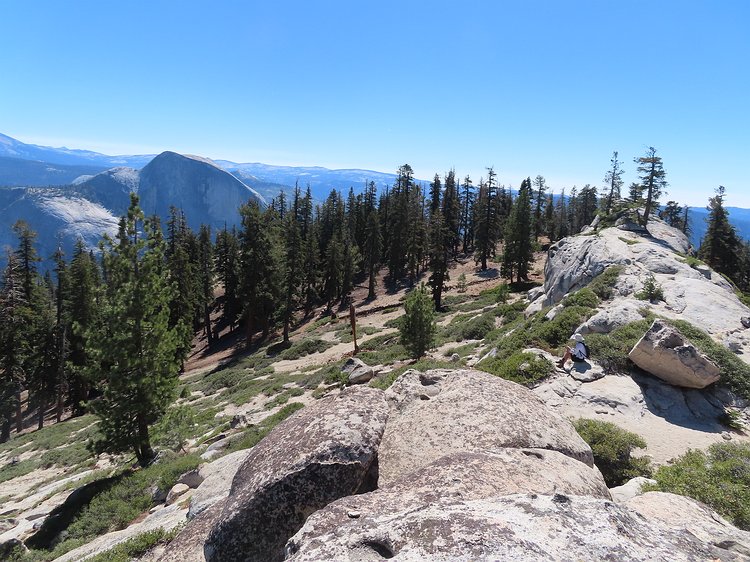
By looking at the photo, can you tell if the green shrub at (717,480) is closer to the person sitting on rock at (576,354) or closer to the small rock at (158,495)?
the person sitting on rock at (576,354)

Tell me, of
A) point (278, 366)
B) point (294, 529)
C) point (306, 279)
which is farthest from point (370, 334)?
point (294, 529)

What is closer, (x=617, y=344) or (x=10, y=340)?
(x=617, y=344)

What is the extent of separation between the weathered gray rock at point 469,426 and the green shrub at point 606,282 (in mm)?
15013

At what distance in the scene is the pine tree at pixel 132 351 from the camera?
15656 mm

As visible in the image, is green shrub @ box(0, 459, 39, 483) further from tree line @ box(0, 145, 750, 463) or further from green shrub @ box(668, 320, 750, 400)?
green shrub @ box(668, 320, 750, 400)

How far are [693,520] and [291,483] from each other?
4644 millimetres

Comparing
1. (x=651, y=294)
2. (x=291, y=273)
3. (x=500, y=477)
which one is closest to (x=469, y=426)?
(x=500, y=477)

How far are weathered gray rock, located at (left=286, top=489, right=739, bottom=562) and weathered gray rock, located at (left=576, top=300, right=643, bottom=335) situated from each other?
13.4m

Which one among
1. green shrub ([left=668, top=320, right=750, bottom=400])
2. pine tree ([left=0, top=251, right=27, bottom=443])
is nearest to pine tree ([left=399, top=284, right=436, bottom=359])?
green shrub ([left=668, top=320, right=750, bottom=400])

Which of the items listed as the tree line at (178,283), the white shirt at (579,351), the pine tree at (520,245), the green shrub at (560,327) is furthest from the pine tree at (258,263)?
the white shirt at (579,351)

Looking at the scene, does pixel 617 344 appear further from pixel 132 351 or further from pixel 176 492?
pixel 132 351

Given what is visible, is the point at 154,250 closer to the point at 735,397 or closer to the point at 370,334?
the point at 735,397

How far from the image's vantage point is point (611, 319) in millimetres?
15859

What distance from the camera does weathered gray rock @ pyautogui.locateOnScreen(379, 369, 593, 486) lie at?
223 inches
